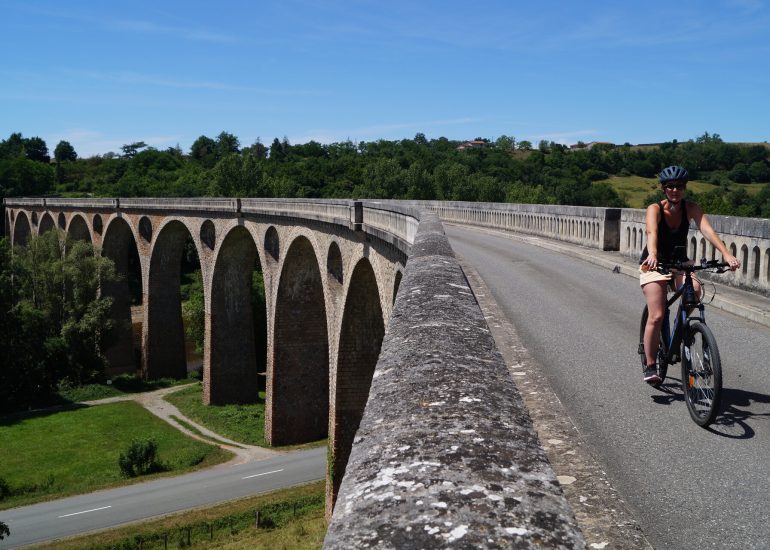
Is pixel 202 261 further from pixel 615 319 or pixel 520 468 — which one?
pixel 520 468

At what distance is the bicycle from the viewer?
4.66 meters

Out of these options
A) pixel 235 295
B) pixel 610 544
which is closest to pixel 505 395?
pixel 610 544

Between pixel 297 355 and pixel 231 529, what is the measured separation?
9.61 m

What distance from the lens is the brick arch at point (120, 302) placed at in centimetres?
4850

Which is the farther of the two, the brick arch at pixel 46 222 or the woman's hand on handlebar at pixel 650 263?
the brick arch at pixel 46 222

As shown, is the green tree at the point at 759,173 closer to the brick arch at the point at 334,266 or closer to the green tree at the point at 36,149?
the brick arch at the point at 334,266

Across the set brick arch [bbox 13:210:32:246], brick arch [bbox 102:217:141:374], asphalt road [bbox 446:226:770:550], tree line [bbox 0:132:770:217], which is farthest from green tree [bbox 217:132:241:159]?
asphalt road [bbox 446:226:770:550]

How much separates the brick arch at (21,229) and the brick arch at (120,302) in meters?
24.0

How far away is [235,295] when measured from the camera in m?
37.8

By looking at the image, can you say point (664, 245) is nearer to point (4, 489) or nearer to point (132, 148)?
point (4, 489)

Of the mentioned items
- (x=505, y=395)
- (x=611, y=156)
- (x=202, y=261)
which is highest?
(x=611, y=156)

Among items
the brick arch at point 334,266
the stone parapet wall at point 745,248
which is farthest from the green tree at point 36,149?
the stone parapet wall at point 745,248

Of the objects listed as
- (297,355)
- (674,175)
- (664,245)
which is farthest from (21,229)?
(674,175)

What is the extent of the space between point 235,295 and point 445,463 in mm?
36933
